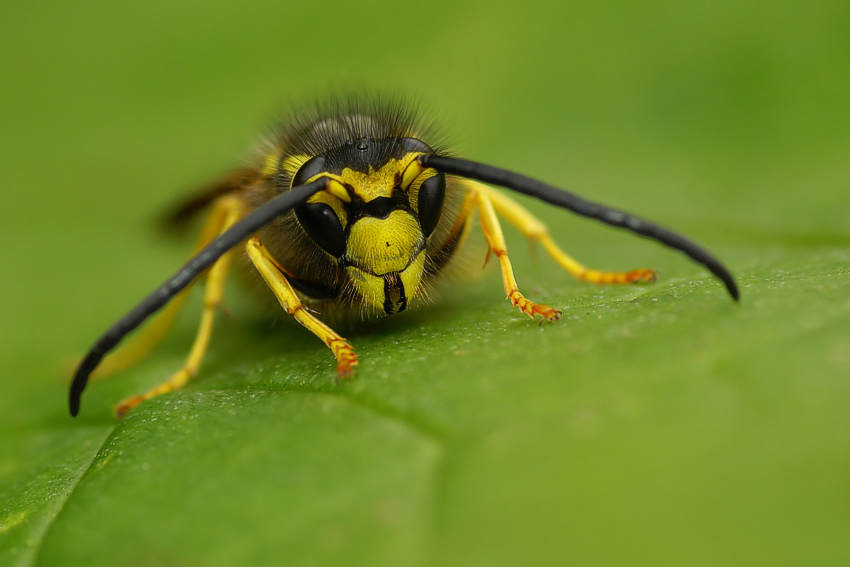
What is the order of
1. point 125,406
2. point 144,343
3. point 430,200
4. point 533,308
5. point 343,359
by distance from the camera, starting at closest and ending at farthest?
1. point 343,359
2. point 533,308
3. point 430,200
4. point 125,406
5. point 144,343

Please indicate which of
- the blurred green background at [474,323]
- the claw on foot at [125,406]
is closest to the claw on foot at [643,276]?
the blurred green background at [474,323]

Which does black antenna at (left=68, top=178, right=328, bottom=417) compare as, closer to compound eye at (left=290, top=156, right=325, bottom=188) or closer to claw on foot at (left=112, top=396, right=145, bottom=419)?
compound eye at (left=290, top=156, right=325, bottom=188)

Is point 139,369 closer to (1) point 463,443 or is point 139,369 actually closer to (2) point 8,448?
(2) point 8,448

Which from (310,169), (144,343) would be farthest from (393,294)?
(144,343)

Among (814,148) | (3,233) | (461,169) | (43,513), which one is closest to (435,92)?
(814,148)

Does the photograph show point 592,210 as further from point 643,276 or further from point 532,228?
point 532,228

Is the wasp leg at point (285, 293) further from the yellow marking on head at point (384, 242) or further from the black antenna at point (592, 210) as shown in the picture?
the black antenna at point (592, 210)

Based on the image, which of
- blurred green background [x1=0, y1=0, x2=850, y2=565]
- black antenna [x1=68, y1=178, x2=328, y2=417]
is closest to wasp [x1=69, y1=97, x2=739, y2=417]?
black antenna [x1=68, y1=178, x2=328, y2=417]

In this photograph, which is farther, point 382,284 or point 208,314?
point 208,314
